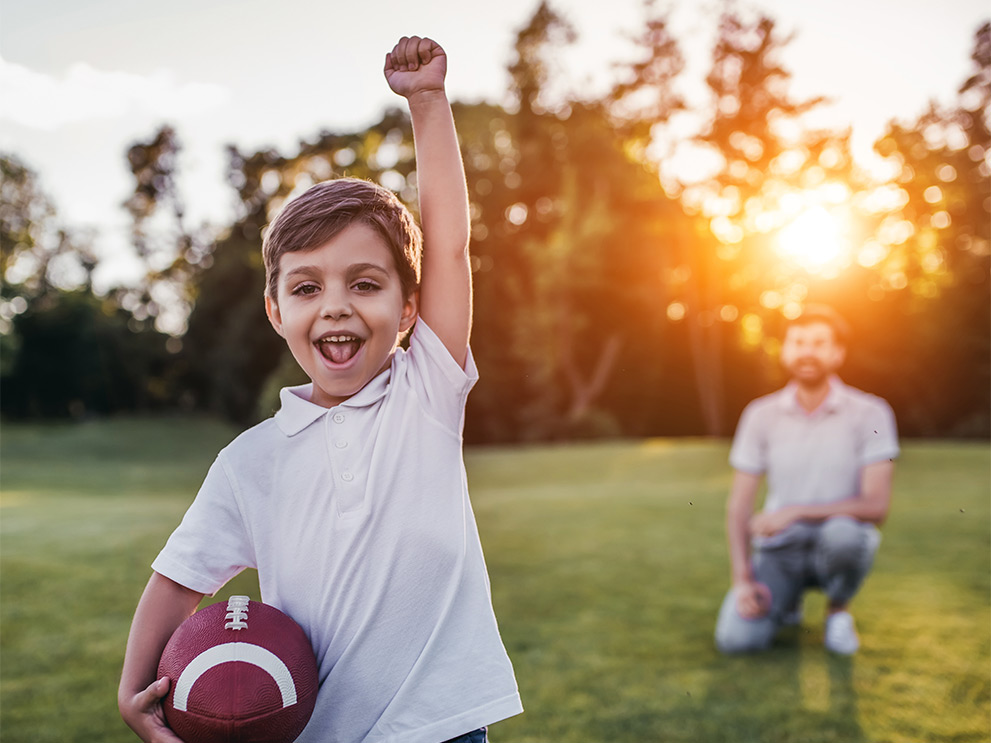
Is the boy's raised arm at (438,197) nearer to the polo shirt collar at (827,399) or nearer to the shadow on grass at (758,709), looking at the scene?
the shadow on grass at (758,709)

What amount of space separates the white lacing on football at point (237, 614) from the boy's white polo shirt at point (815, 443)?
3.44 metres

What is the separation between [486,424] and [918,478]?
42.0ft

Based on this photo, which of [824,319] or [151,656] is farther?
[824,319]

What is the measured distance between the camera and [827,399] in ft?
16.5

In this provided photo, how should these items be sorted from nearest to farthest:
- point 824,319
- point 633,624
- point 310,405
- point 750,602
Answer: point 310,405
point 750,602
point 824,319
point 633,624

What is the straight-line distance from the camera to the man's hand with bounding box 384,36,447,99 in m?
1.94

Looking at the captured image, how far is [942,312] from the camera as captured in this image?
64.2 ft

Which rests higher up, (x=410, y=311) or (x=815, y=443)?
(x=410, y=311)

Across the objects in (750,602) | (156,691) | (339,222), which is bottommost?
(750,602)

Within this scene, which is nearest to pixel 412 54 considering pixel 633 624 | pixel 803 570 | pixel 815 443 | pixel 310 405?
pixel 310 405

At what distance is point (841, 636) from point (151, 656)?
3.93 meters

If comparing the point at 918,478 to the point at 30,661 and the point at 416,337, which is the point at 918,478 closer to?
the point at 30,661

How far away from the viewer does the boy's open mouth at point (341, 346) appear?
1.80m

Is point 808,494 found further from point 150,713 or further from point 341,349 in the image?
point 150,713
